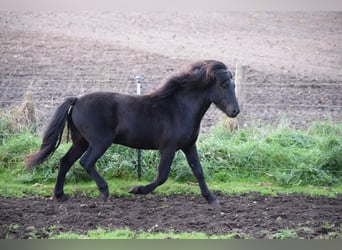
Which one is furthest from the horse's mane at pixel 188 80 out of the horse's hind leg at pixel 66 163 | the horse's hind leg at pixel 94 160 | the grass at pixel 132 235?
the grass at pixel 132 235

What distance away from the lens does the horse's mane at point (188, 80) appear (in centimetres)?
495

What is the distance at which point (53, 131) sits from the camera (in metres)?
4.95

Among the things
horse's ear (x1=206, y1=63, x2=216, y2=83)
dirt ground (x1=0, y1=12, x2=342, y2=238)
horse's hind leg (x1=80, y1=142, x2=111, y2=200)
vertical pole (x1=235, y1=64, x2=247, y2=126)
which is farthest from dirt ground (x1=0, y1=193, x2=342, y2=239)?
vertical pole (x1=235, y1=64, x2=247, y2=126)

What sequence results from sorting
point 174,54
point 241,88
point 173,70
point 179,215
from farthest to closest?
point 174,54, point 173,70, point 241,88, point 179,215

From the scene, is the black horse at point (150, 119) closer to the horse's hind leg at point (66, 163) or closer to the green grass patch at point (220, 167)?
the horse's hind leg at point (66, 163)

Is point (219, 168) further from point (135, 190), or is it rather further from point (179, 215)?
point (179, 215)

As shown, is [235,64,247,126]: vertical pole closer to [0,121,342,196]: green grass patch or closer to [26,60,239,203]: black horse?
[0,121,342,196]: green grass patch

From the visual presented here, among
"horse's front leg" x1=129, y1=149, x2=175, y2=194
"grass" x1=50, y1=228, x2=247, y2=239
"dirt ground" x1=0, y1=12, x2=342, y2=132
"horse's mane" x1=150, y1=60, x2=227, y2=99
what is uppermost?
"horse's mane" x1=150, y1=60, x2=227, y2=99

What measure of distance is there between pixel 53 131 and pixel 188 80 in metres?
1.27

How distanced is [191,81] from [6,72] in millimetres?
3932

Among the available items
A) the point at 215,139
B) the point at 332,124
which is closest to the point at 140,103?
the point at 215,139

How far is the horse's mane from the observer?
495 centimetres

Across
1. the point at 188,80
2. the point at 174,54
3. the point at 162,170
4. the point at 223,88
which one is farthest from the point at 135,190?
the point at 174,54
